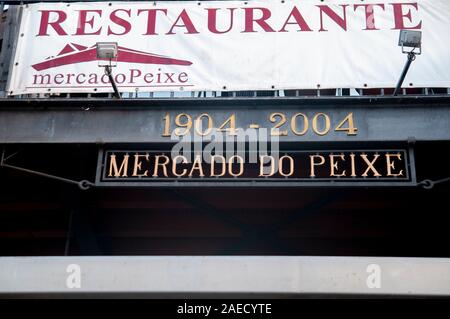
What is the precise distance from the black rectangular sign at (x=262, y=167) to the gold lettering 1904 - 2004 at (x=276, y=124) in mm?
259

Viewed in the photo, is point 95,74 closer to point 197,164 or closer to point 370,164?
point 197,164

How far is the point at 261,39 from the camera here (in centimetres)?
950

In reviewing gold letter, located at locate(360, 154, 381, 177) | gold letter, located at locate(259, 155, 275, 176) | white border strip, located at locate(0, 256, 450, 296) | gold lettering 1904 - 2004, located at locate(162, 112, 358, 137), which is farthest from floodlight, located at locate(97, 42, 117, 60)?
gold letter, located at locate(360, 154, 381, 177)

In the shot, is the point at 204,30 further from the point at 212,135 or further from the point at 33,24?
the point at 33,24

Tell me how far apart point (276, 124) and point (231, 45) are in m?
1.37

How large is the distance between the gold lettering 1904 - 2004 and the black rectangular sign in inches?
10.2

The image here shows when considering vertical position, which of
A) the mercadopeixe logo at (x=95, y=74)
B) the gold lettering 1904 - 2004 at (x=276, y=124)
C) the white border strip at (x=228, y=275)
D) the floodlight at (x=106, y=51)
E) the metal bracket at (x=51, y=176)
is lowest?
the white border strip at (x=228, y=275)

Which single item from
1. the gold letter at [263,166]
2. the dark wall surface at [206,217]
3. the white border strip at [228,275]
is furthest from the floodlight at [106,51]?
the white border strip at [228,275]

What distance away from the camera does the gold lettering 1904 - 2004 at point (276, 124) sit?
8.77 metres

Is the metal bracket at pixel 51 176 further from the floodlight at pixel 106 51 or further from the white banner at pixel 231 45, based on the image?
the floodlight at pixel 106 51

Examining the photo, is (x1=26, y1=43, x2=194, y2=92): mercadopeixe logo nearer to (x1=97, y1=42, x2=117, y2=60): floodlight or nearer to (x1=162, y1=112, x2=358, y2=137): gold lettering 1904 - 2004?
(x1=162, y1=112, x2=358, y2=137): gold lettering 1904 - 2004

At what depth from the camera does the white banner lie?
9.21m

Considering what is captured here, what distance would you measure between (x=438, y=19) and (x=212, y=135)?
3.42m

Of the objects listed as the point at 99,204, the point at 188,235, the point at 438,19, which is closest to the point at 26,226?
the point at 99,204
